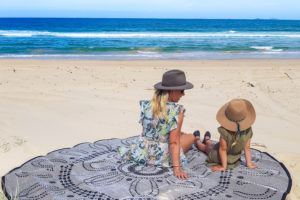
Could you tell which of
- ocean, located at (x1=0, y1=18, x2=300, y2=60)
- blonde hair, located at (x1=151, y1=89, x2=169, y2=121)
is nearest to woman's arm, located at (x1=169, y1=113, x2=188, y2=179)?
blonde hair, located at (x1=151, y1=89, x2=169, y2=121)

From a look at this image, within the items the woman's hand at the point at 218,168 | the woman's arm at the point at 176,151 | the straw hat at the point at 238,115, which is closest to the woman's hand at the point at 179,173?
the woman's arm at the point at 176,151

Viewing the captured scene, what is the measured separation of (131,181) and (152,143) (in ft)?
1.51

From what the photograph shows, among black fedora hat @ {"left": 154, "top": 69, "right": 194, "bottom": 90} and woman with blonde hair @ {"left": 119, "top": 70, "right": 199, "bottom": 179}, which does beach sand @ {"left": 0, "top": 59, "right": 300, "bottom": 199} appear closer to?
woman with blonde hair @ {"left": 119, "top": 70, "right": 199, "bottom": 179}

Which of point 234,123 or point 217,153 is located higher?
point 234,123

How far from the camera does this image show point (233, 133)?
383 cm

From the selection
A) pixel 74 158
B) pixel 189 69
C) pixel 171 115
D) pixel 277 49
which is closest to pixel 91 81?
pixel 189 69

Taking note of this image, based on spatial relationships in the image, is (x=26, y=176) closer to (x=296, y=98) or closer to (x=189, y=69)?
(x=296, y=98)

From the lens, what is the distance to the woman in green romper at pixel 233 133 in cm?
380

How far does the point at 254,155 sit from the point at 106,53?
15211mm

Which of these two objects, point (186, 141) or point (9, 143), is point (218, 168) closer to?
point (186, 141)

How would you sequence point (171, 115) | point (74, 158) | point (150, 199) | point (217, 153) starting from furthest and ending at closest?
point (74, 158), point (217, 153), point (171, 115), point (150, 199)

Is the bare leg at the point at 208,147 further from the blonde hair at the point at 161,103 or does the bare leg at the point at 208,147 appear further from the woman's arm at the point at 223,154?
the blonde hair at the point at 161,103

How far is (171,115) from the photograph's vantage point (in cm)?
367

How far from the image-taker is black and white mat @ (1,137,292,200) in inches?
133
